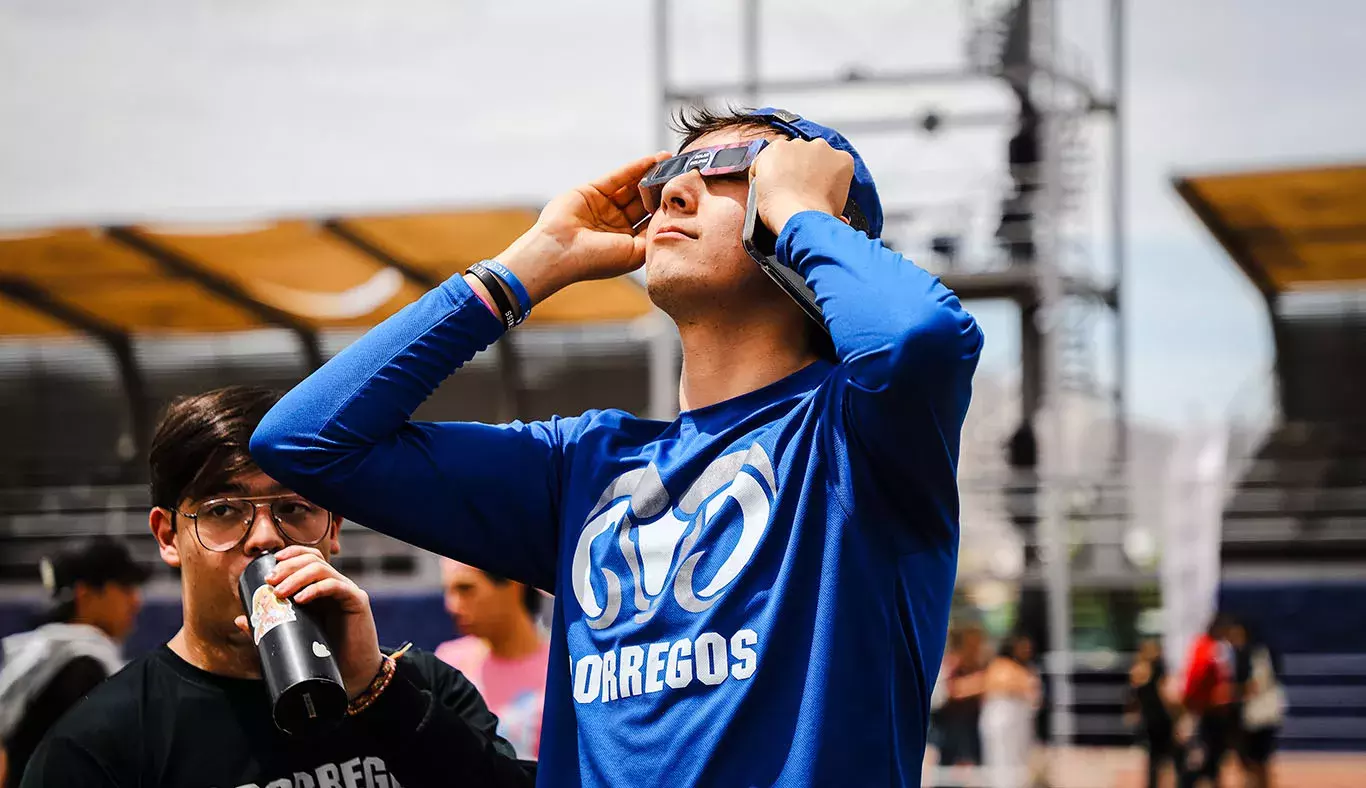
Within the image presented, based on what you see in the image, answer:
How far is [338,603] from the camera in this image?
100 inches

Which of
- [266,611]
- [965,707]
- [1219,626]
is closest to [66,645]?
[266,611]

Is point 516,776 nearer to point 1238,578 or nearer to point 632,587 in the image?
point 632,587

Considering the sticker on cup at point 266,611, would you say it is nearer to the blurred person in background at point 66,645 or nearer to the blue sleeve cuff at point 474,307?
the blue sleeve cuff at point 474,307

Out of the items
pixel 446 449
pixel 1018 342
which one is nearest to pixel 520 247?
pixel 446 449

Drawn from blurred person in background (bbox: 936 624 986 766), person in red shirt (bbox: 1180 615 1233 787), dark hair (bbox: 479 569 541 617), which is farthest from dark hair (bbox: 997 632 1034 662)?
dark hair (bbox: 479 569 541 617)

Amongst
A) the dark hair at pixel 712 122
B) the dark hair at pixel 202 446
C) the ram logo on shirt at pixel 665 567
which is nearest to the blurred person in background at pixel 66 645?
the dark hair at pixel 202 446

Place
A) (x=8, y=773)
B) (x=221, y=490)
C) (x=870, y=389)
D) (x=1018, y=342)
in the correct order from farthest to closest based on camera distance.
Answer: (x=1018, y=342)
(x=8, y=773)
(x=221, y=490)
(x=870, y=389)

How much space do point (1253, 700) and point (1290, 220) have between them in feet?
16.3

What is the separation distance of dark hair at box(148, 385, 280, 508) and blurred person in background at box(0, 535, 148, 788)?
42.9 inches

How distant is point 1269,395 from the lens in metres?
19.0

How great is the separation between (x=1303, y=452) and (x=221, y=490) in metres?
18.1

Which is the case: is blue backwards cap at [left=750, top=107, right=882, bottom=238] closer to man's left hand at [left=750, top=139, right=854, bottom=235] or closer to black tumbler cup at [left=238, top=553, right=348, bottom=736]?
man's left hand at [left=750, top=139, right=854, bottom=235]

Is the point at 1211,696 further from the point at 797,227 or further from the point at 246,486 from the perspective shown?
the point at 797,227

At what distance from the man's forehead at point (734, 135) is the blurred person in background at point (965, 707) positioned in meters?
11.3
